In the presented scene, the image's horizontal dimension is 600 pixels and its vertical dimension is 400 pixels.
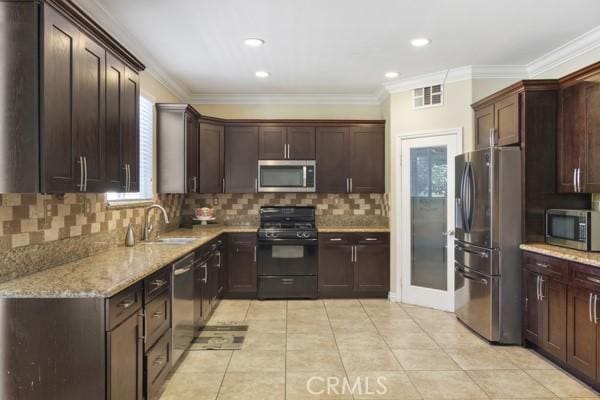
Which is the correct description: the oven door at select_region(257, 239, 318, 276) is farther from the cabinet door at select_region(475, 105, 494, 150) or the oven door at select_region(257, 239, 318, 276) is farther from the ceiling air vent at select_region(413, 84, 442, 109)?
the cabinet door at select_region(475, 105, 494, 150)

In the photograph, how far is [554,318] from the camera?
3.27 m

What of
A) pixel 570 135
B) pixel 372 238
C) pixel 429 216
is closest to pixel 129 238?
pixel 372 238

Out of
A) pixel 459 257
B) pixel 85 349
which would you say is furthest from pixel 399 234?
pixel 85 349

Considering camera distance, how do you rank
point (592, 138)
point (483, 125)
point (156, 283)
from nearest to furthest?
point (156, 283) < point (592, 138) < point (483, 125)

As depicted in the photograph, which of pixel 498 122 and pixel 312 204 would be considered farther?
pixel 312 204

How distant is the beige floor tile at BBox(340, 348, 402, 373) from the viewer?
127 inches

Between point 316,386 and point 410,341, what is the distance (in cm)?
129

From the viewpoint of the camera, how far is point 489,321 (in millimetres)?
3762

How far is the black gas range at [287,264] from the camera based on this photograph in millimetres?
5312

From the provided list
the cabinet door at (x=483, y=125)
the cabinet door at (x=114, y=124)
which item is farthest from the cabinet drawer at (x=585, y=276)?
the cabinet door at (x=114, y=124)

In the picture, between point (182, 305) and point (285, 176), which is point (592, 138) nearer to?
point (285, 176)

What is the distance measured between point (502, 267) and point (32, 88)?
3.76 meters

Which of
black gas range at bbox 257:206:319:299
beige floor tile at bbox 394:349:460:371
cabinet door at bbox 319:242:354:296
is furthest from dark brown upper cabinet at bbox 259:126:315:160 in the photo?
beige floor tile at bbox 394:349:460:371

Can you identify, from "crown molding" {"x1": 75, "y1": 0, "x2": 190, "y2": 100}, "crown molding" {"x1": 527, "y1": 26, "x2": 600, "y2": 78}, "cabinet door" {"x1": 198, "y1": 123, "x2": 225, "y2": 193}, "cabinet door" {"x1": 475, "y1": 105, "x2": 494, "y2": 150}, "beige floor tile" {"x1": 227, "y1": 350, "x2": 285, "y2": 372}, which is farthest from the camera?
"cabinet door" {"x1": 198, "y1": 123, "x2": 225, "y2": 193}
